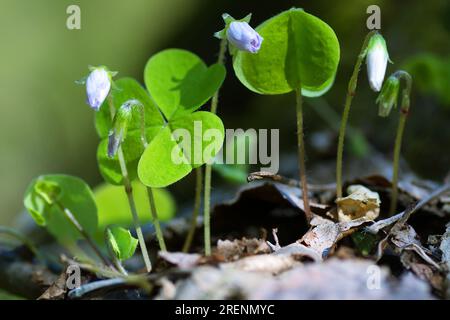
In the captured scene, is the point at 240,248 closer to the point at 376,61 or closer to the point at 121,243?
the point at 121,243

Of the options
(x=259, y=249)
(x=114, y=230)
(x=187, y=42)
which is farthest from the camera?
(x=187, y=42)

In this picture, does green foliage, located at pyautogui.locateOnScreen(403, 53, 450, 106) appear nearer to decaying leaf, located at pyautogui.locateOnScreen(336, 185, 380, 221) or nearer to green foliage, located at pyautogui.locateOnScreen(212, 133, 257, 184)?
green foliage, located at pyautogui.locateOnScreen(212, 133, 257, 184)

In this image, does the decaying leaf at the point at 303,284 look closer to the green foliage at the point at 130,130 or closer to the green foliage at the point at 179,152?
the green foliage at the point at 179,152

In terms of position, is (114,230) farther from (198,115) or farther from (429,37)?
(429,37)

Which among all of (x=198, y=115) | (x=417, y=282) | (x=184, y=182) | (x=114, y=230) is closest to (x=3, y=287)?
(x=114, y=230)

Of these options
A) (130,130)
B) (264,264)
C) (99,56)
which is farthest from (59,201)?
(99,56)
